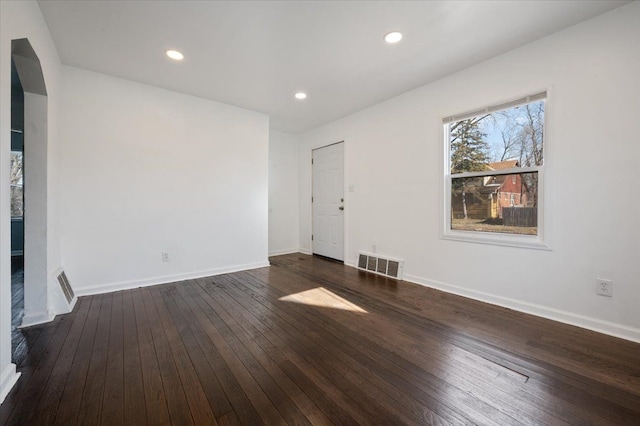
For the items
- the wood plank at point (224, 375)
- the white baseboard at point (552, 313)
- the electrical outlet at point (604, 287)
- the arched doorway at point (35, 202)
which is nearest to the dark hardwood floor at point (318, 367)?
the wood plank at point (224, 375)

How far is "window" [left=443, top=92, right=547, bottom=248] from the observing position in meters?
2.52

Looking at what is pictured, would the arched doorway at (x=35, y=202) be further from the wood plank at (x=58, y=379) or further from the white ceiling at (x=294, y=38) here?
the white ceiling at (x=294, y=38)

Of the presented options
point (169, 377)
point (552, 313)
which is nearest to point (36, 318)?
point (169, 377)

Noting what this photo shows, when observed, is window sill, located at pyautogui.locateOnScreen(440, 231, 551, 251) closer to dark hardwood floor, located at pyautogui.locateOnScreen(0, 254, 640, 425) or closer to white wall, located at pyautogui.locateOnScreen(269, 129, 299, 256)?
dark hardwood floor, located at pyautogui.locateOnScreen(0, 254, 640, 425)

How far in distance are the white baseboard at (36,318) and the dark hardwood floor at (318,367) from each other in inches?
4.1

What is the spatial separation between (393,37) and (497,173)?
1750 mm

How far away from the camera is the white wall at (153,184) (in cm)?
293

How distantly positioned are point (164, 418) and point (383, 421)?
3.56 ft

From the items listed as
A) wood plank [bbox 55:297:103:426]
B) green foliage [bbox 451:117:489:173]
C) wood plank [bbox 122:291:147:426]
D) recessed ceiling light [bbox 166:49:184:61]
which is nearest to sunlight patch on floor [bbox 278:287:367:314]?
wood plank [bbox 122:291:147:426]

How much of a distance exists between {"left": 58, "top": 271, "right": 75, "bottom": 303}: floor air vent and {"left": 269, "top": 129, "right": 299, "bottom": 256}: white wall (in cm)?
301

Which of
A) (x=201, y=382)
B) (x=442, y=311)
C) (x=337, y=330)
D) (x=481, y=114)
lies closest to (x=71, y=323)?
(x=201, y=382)

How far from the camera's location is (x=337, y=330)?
2174 millimetres

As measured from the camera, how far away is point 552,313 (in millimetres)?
2361

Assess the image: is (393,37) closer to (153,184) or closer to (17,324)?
(153,184)
